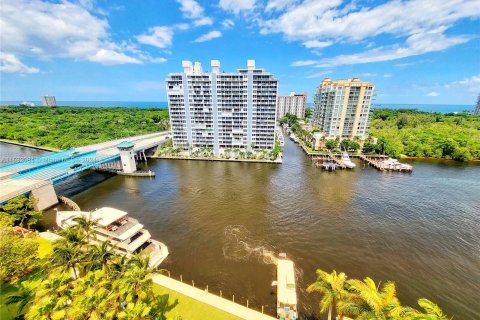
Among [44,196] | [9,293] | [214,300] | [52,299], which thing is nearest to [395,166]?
[214,300]

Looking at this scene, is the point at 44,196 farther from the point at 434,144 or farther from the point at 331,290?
the point at 434,144

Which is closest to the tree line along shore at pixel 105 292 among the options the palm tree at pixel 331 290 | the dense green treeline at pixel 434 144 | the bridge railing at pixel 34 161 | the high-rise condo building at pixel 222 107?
the palm tree at pixel 331 290

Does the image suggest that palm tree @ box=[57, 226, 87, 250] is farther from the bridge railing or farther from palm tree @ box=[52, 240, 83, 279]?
the bridge railing

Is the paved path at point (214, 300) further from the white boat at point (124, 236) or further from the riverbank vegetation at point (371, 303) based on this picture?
the riverbank vegetation at point (371, 303)

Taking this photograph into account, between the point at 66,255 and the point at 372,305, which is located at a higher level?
the point at 372,305

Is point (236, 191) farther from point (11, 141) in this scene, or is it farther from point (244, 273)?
point (11, 141)

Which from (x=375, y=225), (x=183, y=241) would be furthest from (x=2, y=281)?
(x=375, y=225)
